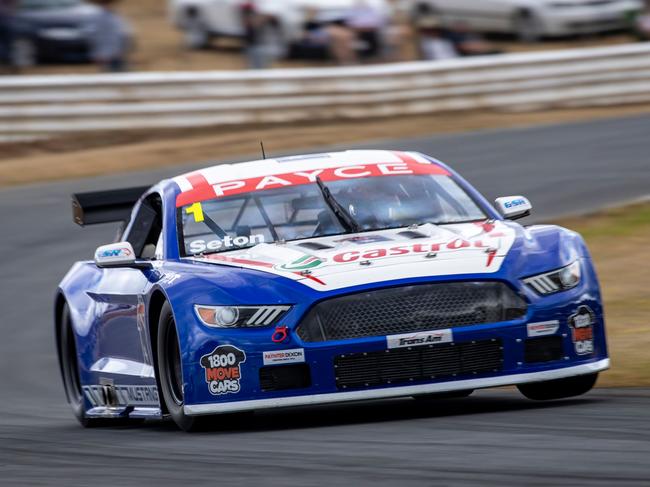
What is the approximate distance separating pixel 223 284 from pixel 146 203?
212 centimetres

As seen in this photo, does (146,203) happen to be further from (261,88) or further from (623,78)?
(623,78)

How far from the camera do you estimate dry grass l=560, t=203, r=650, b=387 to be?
335 inches

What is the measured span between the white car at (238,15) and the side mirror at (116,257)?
17917 millimetres

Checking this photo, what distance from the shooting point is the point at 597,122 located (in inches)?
811

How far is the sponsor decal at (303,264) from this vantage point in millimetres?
6754

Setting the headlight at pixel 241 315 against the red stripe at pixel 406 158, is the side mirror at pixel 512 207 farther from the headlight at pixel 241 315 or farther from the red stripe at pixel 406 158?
the headlight at pixel 241 315

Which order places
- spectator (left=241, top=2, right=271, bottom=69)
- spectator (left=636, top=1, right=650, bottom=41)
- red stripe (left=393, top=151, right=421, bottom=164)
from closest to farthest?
Answer: red stripe (left=393, top=151, right=421, bottom=164)
spectator (left=241, top=2, right=271, bottom=69)
spectator (left=636, top=1, right=650, bottom=41)

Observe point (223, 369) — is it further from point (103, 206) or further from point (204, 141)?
point (204, 141)

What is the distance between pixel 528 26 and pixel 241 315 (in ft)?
72.0

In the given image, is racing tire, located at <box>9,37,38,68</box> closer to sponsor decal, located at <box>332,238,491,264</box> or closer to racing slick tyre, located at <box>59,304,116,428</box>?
racing slick tyre, located at <box>59,304,116,428</box>

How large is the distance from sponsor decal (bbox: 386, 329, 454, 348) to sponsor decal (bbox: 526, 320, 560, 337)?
1.22 feet

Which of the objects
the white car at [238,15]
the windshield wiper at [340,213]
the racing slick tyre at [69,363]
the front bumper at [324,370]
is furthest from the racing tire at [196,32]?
the front bumper at [324,370]

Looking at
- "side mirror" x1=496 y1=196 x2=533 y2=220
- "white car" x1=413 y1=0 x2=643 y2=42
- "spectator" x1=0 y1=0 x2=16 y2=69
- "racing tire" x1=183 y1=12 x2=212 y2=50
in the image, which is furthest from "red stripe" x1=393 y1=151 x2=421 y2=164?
"racing tire" x1=183 y1=12 x2=212 y2=50

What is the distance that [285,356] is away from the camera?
654cm
